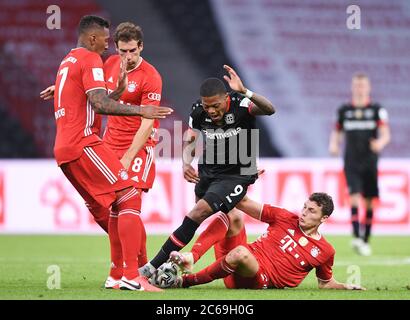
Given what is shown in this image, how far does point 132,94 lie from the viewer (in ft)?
27.3

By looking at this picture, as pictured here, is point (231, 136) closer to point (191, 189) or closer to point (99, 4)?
point (191, 189)

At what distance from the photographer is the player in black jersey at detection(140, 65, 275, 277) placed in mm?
7887

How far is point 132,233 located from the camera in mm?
7492

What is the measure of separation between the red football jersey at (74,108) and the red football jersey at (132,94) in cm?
79

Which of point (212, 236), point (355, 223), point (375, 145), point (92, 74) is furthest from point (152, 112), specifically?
point (375, 145)

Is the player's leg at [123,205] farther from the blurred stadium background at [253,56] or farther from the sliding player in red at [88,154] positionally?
the blurred stadium background at [253,56]

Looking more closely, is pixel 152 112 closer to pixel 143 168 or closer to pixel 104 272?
pixel 143 168

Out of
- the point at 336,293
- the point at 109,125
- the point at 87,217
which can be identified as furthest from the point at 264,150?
the point at 336,293

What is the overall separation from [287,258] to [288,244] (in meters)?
0.11

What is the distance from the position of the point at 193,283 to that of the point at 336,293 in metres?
1.11

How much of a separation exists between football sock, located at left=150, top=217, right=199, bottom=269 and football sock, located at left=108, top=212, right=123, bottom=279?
0.25m

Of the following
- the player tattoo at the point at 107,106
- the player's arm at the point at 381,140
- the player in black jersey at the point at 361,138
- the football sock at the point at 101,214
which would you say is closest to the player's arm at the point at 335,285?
the football sock at the point at 101,214

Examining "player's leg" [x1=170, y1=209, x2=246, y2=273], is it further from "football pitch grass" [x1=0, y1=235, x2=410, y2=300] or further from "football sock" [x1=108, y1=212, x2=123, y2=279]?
"football sock" [x1=108, y1=212, x2=123, y2=279]

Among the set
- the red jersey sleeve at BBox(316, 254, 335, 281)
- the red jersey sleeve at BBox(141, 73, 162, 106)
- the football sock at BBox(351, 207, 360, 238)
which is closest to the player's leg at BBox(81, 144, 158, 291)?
the red jersey sleeve at BBox(141, 73, 162, 106)
